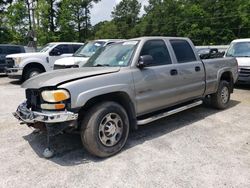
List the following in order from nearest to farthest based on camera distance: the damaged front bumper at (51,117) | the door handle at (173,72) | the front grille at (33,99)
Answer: the damaged front bumper at (51,117)
the front grille at (33,99)
the door handle at (173,72)

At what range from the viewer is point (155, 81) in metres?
4.84

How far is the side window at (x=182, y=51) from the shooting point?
555 cm

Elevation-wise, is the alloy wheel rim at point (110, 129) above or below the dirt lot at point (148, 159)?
above

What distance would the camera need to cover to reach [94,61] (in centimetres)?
527

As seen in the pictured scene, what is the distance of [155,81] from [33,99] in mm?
2073

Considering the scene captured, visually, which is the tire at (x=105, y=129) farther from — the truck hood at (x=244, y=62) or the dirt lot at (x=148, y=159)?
the truck hood at (x=244, y=62)

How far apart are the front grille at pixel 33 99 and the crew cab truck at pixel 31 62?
7746 mm

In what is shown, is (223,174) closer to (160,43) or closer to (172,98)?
A: (172,98)

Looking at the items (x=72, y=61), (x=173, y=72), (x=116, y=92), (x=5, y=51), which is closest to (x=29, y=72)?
(x=72, y=61)

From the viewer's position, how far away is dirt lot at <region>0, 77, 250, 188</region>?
347 cm

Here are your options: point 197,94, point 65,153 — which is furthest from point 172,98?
point 65,153

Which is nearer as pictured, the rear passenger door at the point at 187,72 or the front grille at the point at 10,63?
the rear passenger door at the point at 187,72

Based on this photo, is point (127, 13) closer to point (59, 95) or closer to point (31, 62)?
point (31, 62)

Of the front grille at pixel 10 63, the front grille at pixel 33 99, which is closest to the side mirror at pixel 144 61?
the front grille at pixel 33 99
